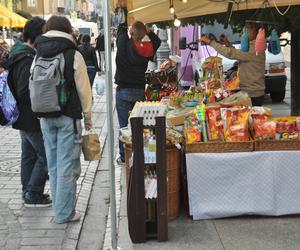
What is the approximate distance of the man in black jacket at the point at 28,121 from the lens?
4988mm

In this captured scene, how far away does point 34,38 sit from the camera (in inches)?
202

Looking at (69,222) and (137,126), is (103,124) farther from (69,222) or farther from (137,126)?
(137,126)

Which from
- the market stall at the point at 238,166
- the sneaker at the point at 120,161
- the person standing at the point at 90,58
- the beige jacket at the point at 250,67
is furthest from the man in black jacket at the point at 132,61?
the person standing at the point at 90,58

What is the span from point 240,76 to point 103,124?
4.21 meters

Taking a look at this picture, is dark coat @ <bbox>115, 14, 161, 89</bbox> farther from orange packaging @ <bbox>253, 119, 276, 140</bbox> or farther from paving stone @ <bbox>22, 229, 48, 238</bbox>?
paving stone @ <bbox>22, 229, 48, 238</bbox>

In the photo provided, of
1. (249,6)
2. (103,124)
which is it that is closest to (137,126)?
(249,6)

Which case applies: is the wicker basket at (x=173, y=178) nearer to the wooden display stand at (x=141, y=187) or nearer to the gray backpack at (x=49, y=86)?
the wooden display stand at (x=141, y=187)

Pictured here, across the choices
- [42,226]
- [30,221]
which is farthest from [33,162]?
[42,226]

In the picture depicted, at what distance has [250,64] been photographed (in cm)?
673

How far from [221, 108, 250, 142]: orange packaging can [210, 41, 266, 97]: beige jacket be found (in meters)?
1.88

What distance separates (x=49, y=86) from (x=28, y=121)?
713 mm

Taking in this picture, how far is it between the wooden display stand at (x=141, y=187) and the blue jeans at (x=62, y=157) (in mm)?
720

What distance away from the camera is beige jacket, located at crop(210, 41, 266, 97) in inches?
260

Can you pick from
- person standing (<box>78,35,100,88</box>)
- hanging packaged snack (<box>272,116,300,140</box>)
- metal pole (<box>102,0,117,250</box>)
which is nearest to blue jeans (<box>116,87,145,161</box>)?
hanging packaged snack (<box>272,116,300,140</box>)
